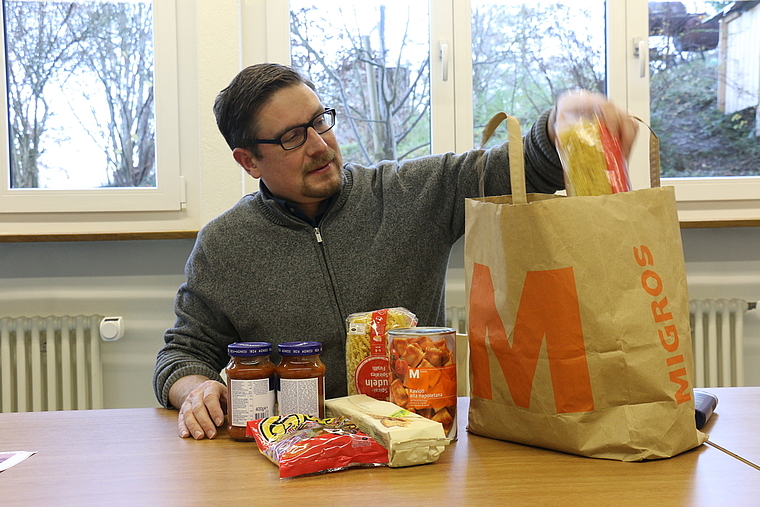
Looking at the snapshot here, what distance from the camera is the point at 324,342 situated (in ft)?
4.39

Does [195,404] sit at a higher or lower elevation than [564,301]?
lower

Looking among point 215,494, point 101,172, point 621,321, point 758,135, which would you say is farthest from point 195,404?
point 758,135

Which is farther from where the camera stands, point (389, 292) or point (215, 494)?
point (389, 292)

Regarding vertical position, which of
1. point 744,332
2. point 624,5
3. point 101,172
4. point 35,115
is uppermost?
point 624,5

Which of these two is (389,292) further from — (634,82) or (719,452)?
(634,82)

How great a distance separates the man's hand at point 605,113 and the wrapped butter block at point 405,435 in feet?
1.45

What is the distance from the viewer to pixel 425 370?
0.82 m

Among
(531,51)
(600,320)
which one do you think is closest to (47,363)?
(531,51)

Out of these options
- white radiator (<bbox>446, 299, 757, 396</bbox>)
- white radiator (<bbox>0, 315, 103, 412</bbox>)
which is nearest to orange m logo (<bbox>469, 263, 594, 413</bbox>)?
white radiator (<bbox>446, 299, 757, 396</bbox>)

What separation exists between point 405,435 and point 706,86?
211cm

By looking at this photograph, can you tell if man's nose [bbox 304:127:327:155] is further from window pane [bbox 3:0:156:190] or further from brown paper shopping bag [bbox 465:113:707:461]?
window pane [bbox 3:0:156:190]

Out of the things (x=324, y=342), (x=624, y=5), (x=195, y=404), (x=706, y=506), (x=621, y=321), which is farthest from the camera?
(x=624, y=5)

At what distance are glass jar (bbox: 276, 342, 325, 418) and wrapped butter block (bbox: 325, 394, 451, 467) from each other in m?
0.10

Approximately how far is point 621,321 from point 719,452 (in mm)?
222
